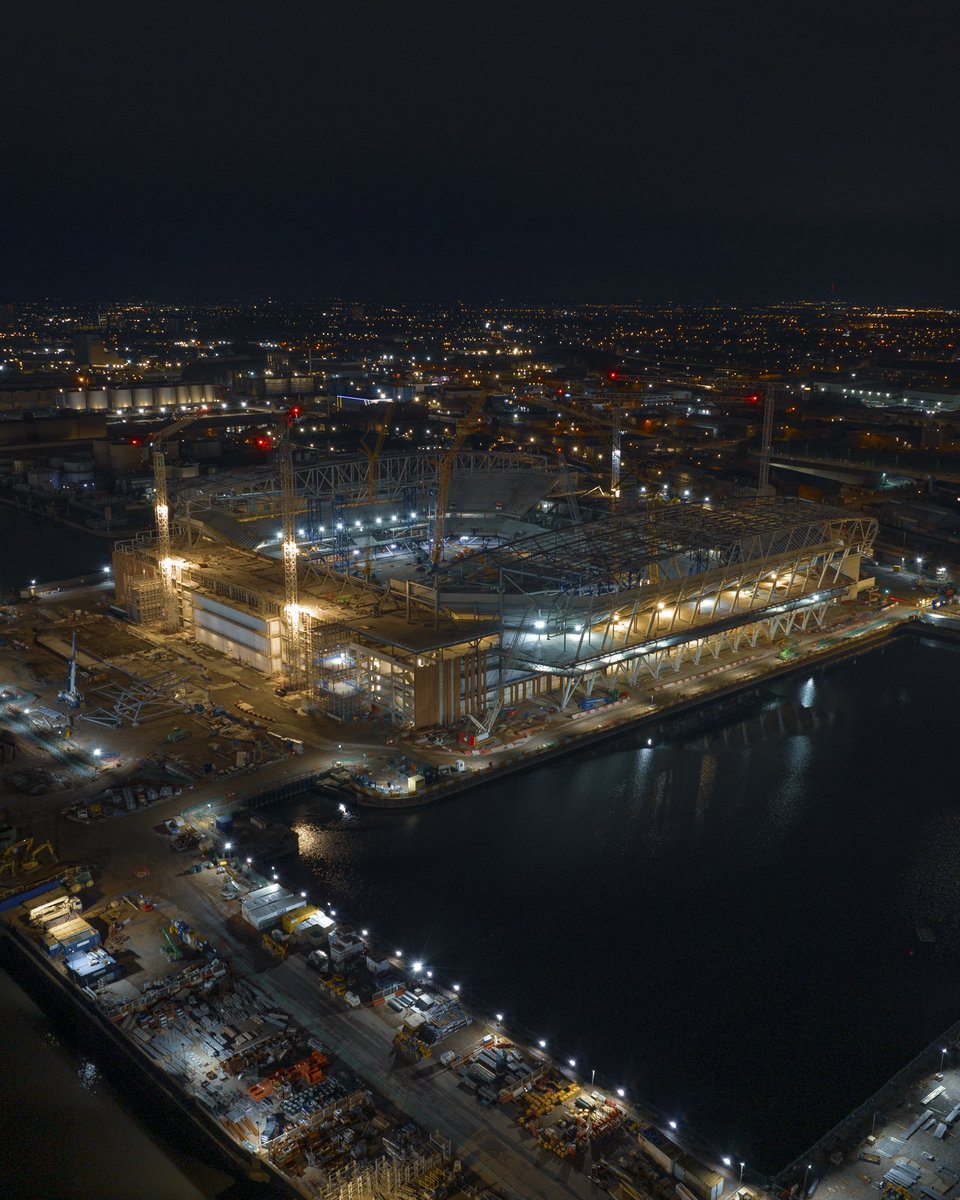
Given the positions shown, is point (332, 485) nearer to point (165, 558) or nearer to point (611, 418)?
point (165, 558)

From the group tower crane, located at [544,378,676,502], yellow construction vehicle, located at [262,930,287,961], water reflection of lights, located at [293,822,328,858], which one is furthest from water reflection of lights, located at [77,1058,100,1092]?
tower crane, located at [544,378,676,502]

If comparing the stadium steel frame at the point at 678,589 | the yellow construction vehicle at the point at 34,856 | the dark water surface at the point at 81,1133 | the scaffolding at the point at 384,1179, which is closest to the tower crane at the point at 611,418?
the stadium steel frame at the point at 678,589

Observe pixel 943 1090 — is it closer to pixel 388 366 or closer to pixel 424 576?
pixel 424 576

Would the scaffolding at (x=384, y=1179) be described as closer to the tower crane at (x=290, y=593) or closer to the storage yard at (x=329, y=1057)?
the storage yard at (x=329, y=1057)

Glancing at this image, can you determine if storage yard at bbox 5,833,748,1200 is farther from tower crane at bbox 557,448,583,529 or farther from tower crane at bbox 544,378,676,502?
tower crane at bbox 544,378,676,502

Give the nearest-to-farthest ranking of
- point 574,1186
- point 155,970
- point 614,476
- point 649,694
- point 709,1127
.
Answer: point 574,1186 → point 709,1127 → point 155,970 → point 649,694 → point 614,476

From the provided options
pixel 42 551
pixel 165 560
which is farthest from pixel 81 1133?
pixel 42 551

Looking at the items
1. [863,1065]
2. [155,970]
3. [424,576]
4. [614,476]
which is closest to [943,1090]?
[863,1065]

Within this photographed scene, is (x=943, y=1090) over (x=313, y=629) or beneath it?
beneath
